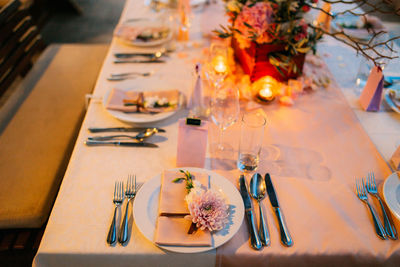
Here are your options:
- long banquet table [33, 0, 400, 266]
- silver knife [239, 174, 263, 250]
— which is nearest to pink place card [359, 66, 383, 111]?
long banquet table [33, 0, 400, 266]

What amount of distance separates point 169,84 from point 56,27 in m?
3.17

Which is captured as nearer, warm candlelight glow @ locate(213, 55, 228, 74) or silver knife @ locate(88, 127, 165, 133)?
silver knife @ locate(88, 127, 165, 133)

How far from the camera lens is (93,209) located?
94 centimetres

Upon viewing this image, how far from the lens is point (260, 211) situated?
920 millimetres

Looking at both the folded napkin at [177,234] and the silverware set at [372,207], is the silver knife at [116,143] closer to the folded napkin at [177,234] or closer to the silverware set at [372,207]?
the folded napkin at [177,234]

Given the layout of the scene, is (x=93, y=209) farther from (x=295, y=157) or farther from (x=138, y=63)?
(x=138, y=63)

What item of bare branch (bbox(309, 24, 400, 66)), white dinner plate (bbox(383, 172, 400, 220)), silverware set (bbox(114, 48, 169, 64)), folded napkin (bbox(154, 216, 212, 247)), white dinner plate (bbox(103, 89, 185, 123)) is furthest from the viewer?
silverware set (bbox(114, 48, 169, 64))

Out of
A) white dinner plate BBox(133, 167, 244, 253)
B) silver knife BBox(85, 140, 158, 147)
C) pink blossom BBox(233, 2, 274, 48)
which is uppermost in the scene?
pink blossom BBox(233, 2, 274, 48)

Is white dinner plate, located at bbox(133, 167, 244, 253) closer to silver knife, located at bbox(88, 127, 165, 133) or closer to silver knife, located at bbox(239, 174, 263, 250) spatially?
silver knife, located at bbox(239, 174, 263, 250)

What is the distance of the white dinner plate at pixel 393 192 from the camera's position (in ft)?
3.03

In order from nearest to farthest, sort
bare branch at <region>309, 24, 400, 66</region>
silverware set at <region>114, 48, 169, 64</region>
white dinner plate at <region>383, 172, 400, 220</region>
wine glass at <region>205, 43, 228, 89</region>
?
white dinner plate at <region>383, 172, 400, 220</region> → bare branch at <region>309, 24, 400, 66</region> → wine glass at <region>205, 43, 228, 89</region> → silverware set at <region>114, 48, 169, 64</region>

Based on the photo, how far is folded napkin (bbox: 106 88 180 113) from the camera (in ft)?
4.28

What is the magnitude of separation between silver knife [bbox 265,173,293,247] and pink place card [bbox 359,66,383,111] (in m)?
0.64

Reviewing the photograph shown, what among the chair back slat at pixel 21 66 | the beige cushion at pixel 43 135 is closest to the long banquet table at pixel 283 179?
the beige cushion at pixel 43 135
